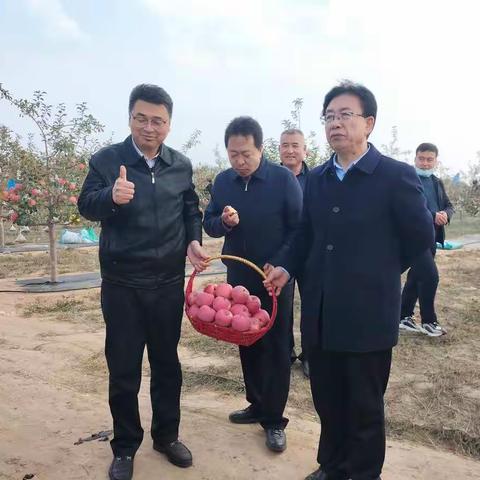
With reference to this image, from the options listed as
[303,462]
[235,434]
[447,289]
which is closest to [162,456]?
[235,434]

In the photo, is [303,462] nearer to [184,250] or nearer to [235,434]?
[235,434]

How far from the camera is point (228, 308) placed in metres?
2.41

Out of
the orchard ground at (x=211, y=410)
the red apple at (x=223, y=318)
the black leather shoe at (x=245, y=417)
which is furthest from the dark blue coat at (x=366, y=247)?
the black leather shoe at (x=245, y=417)

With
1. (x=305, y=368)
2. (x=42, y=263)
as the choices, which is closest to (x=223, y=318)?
(x=305, y=368)

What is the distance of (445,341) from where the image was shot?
4484 mm

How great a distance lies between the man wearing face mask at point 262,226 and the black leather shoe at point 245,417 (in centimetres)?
20

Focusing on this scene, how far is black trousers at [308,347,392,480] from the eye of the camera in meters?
2.11

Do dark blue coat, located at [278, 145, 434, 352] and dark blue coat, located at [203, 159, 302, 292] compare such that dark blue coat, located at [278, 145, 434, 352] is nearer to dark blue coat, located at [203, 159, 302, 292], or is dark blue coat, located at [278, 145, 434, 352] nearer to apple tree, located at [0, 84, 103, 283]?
dark blue coat, located at [203, 159, 302, 292]

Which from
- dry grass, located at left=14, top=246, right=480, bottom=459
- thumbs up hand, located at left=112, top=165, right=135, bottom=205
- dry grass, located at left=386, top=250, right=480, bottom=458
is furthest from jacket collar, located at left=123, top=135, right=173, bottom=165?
dry grass, located at left=386, top=250, right=480, bottom=458

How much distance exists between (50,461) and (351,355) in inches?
62.6

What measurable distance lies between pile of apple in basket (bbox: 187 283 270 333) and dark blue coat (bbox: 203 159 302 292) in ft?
0.63

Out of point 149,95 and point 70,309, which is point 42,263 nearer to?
point 70,309

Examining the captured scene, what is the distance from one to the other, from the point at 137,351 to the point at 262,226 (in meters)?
0.89

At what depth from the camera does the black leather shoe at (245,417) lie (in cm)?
299
